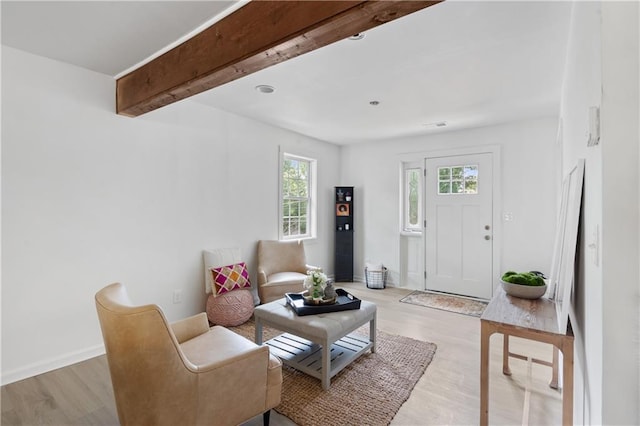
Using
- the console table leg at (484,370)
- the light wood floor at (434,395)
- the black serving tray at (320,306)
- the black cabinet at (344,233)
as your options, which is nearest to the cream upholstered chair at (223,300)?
the black serving tray at (320,306)

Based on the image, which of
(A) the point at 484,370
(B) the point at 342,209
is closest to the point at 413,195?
(B) the point at 342,209

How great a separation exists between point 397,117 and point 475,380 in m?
2.93

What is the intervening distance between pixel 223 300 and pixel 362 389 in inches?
68.4

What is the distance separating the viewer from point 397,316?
3639mm

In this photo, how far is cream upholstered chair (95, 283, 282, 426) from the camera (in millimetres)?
1292

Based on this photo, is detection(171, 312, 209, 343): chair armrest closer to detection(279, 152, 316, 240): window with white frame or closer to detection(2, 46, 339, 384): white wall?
detection(2, 46, 339, 384): white wall

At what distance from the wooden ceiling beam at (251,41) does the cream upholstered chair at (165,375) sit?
1.40 m

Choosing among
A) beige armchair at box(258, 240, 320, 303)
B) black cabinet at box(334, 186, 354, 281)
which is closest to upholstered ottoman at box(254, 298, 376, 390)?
beige armchair at box(258, 240, 320, 303)

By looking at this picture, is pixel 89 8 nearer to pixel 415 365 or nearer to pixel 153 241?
pixel 153 241

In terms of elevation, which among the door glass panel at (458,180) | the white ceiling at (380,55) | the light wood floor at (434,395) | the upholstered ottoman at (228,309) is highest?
the white ceiling at (380,55)

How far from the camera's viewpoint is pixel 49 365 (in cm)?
238

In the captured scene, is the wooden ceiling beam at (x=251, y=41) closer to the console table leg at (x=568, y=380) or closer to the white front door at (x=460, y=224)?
the console table leg at (x=568, y=380)

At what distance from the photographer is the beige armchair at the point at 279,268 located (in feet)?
11.6

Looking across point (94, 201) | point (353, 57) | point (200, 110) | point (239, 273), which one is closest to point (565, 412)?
point (353, 57)
